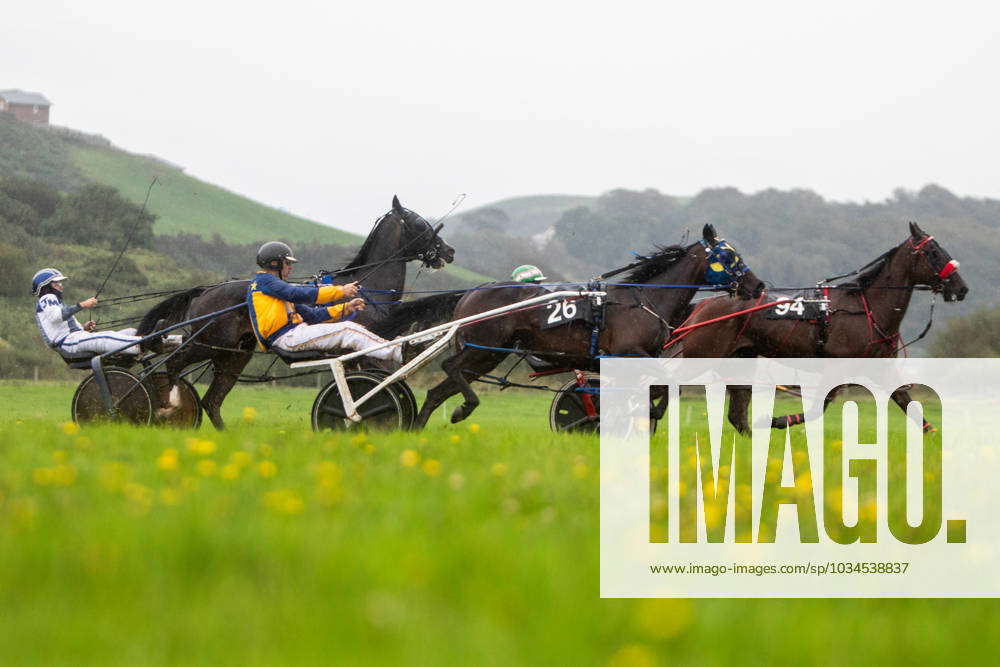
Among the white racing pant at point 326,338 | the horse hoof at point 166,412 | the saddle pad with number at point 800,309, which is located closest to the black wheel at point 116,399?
the horse hoof at point 166,412

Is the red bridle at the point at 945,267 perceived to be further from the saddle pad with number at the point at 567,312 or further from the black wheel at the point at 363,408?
the black wheel at the point at 363,408

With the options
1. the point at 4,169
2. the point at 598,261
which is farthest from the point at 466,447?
the point at 598,261

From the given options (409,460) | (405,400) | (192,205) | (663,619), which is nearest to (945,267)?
(405,400)

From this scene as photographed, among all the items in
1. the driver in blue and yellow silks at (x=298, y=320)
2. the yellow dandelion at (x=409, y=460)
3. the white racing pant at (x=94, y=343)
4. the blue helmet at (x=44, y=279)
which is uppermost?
the blue helmet at (x=44, y=279)

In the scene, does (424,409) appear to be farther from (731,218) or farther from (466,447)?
(731,218)

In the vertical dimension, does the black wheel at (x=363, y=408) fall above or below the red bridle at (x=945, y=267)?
below

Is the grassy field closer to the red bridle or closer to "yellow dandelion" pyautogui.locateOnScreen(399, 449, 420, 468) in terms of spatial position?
"yellow dandelion" pyautogui.locateOnScreen(399, 449, 420, 468)

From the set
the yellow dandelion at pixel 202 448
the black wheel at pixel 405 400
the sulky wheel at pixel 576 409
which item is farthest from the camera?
the sulky wheel at pixel 576 409

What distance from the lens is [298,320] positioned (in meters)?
9.59

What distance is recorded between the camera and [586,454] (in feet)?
24.0

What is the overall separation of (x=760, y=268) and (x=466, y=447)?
288 ft

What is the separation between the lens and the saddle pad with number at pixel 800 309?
38.5 ft

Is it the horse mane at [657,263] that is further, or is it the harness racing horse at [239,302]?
the horse mane at [657,263]

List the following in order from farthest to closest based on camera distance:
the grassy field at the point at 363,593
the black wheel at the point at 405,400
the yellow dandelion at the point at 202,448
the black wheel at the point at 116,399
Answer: the black wheel at the point at 116,399 < the black wheel at the point at 405,400 < the yellow dandelion at the point at 202,448 < the grassy field at the point at 363,593
